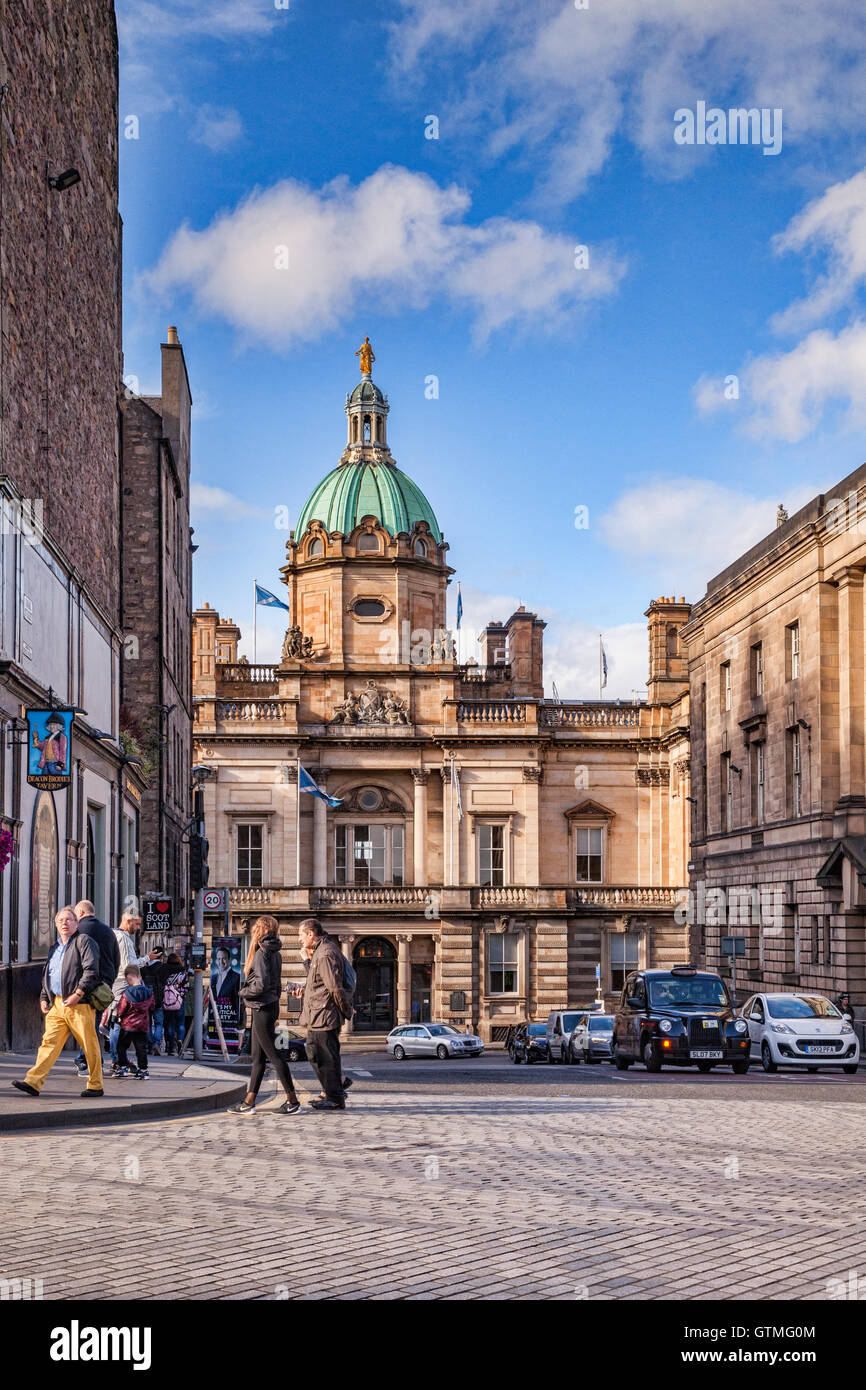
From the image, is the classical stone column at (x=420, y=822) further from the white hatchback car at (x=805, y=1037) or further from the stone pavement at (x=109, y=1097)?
the stone pavement at (x=109, y=1097)

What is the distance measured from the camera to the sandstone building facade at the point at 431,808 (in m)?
69.2

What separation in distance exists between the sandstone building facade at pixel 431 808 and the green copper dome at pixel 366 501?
140 cm

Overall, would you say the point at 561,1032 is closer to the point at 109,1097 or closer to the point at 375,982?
the point at 109,1097

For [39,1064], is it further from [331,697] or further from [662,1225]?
[331,697]

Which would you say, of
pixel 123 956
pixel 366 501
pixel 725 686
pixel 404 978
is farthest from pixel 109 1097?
pixel 366 501

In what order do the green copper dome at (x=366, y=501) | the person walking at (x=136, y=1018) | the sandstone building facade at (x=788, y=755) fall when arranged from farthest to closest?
1. the green copper dome at (x=366, y=501)
2. the sandstone building facade at (x=788, y=755)
3. the person walking at (x=136, y=1018)

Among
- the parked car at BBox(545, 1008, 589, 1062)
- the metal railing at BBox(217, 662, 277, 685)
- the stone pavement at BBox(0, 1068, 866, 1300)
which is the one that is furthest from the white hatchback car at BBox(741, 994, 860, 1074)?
the metal railing at BBox(217, 662, 277, 685)

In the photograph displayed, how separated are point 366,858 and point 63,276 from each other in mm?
44676

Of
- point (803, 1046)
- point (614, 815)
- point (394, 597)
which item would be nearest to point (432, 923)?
point (614, 815)

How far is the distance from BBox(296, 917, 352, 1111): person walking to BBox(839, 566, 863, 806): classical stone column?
28298 millimetres

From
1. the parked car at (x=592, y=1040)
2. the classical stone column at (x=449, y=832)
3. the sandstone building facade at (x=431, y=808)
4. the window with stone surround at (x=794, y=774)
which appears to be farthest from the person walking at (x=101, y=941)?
the classical stone column at (x=449, y=832)

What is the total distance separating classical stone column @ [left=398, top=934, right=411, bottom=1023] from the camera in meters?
68.5

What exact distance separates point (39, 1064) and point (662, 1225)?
8.71 metres

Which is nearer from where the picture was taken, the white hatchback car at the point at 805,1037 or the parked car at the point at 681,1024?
the parked car at the point at 681,1024
